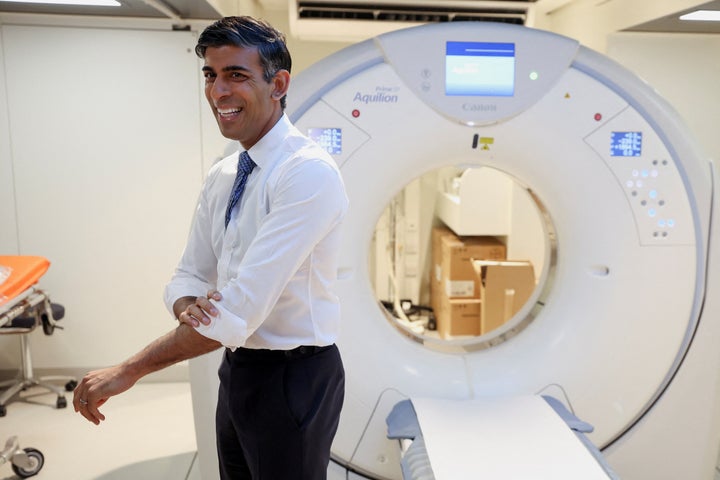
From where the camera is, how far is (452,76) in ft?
5.12

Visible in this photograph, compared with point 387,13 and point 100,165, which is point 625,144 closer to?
point 387,13

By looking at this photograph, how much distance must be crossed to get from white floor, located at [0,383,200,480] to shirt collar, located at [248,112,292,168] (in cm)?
149

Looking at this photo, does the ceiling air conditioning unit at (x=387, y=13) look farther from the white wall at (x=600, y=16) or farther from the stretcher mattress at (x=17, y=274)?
the stretcher mattress at (x=17, y=274)

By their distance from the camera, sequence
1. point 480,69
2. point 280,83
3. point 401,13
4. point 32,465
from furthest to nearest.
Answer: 1. point 401,13
2. point 32,465
3. point 480,69
4. point 280,83

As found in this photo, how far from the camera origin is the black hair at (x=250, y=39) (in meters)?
1.03

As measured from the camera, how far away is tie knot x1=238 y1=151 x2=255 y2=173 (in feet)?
3.70

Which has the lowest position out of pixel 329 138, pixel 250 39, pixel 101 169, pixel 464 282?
pixel 464 282

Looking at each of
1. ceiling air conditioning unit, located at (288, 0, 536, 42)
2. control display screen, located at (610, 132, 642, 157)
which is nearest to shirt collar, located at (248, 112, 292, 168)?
control display screen, located at (610, 132, 642, 157)

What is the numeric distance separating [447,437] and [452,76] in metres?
0.88

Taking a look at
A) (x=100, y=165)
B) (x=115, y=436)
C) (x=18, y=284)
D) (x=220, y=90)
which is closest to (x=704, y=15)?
(x=220, y=90)

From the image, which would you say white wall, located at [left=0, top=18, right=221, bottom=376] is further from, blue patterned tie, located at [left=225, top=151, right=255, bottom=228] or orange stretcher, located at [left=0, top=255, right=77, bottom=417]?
blue patterned tie, located at [left=225, top=151, right=255, bottom=228]

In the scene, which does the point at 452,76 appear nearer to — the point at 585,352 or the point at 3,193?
the point at 585,352

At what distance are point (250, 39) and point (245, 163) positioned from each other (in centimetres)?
22

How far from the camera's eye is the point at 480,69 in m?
1.56
